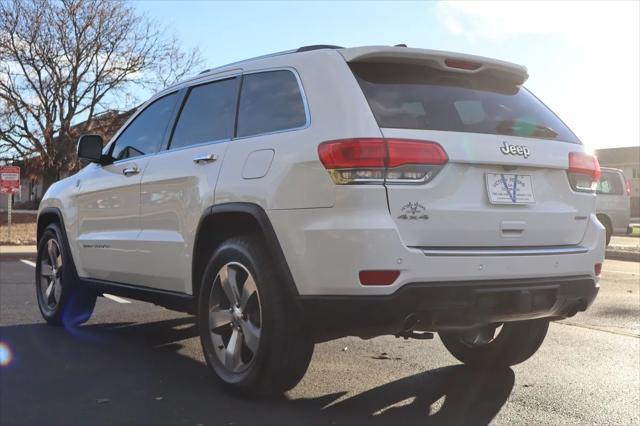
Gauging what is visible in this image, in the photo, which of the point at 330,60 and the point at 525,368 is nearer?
the point at 330,60

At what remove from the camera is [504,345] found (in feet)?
14.3

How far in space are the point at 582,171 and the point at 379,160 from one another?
1.44 metres

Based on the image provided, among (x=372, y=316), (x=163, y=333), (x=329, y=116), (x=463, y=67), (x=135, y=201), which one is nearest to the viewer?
(x=372, y=316)

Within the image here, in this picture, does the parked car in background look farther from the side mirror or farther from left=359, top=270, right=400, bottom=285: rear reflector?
left=359, top=270, right=400, bottom=285: rear reflector

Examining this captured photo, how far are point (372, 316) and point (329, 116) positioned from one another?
1.04m

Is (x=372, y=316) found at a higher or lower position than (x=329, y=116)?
lower

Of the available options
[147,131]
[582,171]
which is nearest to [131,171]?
[147,131]

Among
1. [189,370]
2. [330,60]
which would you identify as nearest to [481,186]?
[330,60]

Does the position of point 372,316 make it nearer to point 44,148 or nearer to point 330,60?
point 330,60

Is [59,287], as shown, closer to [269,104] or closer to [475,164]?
[269,104]

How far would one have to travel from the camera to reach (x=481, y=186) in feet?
10.9

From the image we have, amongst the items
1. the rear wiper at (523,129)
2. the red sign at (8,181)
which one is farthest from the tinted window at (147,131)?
the red sign at (8,181)

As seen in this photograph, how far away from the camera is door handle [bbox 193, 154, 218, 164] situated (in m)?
3.93

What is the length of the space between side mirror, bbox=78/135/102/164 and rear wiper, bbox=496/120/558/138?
335cm
